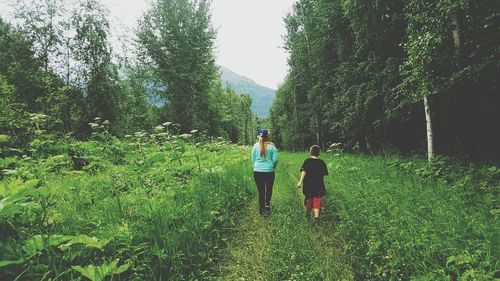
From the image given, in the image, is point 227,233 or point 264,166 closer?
point 227,233

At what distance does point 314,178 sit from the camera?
6938mm

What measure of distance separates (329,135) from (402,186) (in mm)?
25656

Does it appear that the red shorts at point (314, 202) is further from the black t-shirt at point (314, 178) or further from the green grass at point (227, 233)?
the green grass at point (227, 233)

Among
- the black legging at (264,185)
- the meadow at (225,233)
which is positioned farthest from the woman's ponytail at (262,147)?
the meadow at (225,233)

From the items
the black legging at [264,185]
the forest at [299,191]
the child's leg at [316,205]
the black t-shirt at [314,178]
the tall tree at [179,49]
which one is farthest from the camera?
the tall tree at [179,49]

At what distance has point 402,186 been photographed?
7.58m

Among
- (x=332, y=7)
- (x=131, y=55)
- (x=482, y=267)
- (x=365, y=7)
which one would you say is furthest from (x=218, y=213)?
(x=131, y=55)

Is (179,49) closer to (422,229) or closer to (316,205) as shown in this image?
(316,205)

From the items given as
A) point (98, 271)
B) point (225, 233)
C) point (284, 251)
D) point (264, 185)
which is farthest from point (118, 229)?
point (264, 185)

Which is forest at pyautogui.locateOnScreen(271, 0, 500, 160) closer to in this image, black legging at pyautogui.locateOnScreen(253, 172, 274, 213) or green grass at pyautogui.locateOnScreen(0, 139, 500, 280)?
green grass at pyautogui.locateOnScreen(0, 139, 500, 280)

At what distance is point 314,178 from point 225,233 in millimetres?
2609

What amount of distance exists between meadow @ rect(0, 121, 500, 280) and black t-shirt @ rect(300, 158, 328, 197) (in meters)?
0.66

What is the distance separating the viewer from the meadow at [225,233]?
3307 millimetres

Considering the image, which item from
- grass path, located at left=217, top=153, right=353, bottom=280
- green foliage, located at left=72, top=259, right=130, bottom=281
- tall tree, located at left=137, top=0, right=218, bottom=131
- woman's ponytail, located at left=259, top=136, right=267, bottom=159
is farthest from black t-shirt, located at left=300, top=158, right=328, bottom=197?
tall tree, located at left=137, top=0, right=218, bottom=131
